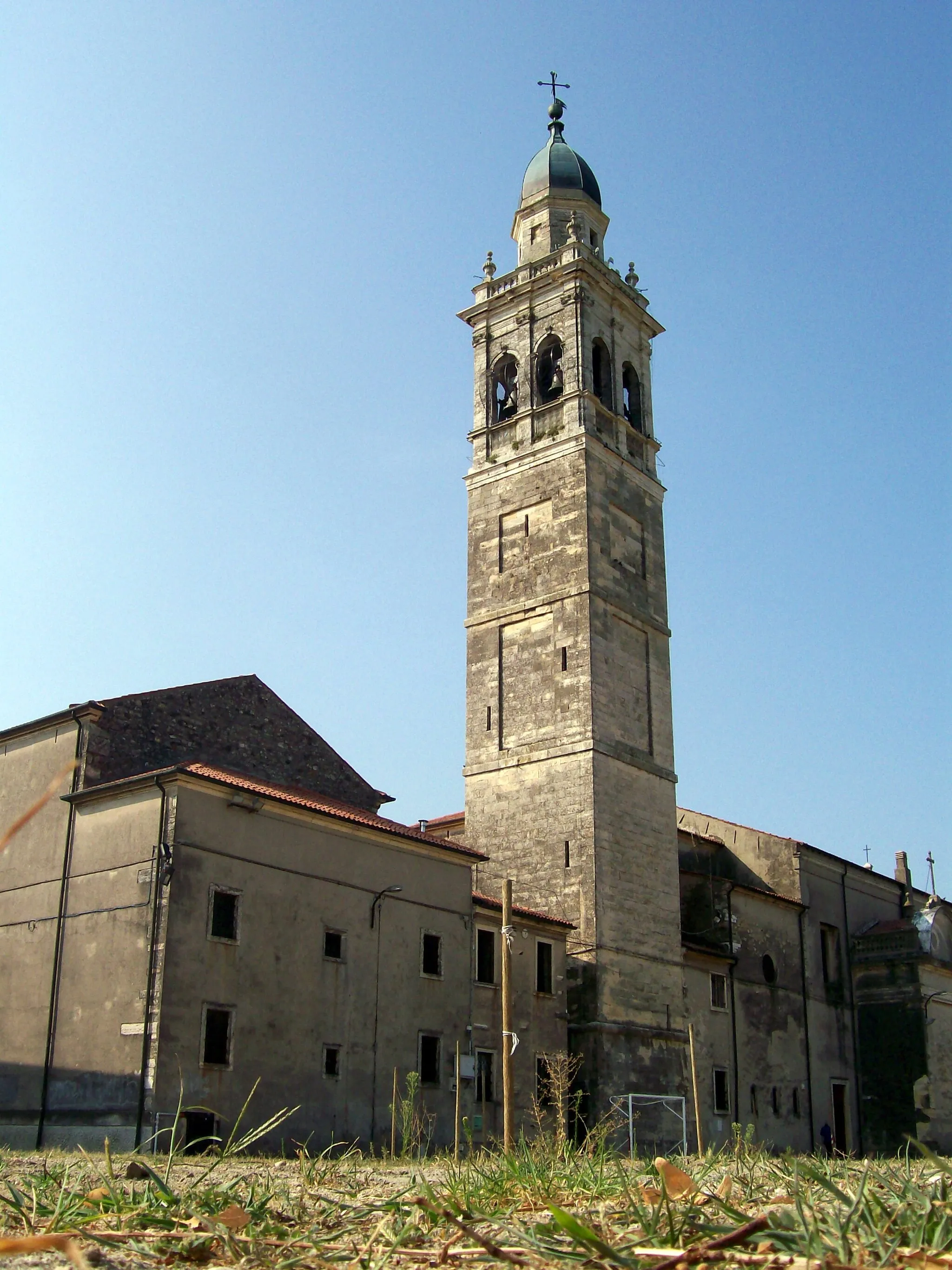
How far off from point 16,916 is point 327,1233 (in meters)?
21.2

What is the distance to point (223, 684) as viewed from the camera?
28328 millimetres

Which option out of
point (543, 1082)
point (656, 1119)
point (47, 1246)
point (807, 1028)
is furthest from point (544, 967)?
point (47, 1246)

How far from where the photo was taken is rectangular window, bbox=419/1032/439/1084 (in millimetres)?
24359

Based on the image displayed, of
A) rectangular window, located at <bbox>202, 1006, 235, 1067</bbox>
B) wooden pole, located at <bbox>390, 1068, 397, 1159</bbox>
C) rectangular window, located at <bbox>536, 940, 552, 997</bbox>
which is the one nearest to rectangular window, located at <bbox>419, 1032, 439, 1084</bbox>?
wooden pole, located at <bbox>390, 1068, 397, 1159</bbox>

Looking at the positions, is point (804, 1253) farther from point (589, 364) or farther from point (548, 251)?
point (548, 251)

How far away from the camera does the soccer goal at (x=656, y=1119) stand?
2828 centimetres

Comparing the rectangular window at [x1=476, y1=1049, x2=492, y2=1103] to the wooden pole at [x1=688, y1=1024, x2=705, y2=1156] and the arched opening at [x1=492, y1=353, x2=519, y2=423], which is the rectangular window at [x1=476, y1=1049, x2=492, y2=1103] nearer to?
the wooden pole at [x1=688, y1=1024, x2=705, y2=1156]

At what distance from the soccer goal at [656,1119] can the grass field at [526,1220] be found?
921 inches

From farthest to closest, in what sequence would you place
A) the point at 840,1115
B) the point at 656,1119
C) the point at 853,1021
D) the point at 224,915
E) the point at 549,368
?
the point at 853,1021 → the point at 840,1115 → the point at 549,368 → the point at 656,1119 → the point at 224,915

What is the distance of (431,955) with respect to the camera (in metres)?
25.4

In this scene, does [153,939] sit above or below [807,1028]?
above

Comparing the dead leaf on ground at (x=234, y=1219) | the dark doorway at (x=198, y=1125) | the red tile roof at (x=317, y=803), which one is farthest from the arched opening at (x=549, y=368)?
the dead leaf on ground at (x=234, y=1219)

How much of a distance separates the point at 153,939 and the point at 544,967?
428 inches

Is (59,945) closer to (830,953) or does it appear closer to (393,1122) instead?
(393,1122)
